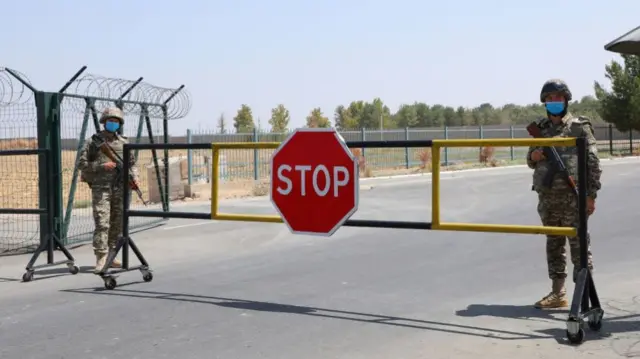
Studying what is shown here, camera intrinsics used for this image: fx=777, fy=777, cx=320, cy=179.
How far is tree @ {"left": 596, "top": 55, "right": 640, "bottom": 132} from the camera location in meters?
44.7

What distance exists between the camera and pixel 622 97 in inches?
1795

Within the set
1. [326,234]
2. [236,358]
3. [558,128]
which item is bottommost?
[236,358]

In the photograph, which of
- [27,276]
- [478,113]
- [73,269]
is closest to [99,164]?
[73,269]

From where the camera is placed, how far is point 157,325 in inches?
248

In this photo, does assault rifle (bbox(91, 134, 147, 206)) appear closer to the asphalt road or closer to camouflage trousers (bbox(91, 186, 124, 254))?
camouflage trousers (bbox(91, 186, 124, 254))

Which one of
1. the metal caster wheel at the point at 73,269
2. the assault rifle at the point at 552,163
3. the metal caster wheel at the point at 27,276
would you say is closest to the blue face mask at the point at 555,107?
the assault rifle at the point at 552,163

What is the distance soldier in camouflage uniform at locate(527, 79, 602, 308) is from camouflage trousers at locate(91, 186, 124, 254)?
4689mm

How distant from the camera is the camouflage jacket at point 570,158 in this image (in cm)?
616

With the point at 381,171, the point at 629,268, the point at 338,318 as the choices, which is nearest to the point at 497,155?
the point at 381,171

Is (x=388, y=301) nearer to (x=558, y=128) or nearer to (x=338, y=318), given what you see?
(x=338, y=318)

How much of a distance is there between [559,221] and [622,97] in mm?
42458

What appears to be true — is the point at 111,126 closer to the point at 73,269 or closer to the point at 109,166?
the point at 109,166

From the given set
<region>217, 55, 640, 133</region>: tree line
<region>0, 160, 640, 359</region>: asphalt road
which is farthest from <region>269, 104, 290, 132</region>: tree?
<region>0, 160, 640, 359</region>: asphalt road

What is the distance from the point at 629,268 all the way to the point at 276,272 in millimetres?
3915
